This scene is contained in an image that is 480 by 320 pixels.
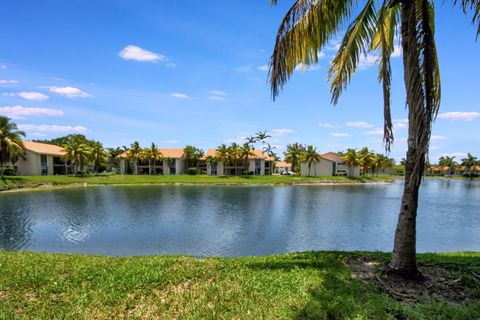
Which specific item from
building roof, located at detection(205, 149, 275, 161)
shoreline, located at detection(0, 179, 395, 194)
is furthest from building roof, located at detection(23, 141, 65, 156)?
building roof, located at detection(205, 149, 275, 161)

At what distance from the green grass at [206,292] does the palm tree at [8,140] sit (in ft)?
174

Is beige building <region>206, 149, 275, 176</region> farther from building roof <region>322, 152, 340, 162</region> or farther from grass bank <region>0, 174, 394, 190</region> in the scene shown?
building roof <region>322, 152, 340, 162</region>

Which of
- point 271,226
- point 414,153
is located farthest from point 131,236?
point 414,153

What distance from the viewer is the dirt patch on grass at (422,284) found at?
5223mm

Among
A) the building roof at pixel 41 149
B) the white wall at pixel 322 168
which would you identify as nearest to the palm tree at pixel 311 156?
the white wall at pixel 322 168

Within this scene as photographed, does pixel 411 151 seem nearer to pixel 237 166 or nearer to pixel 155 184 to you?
pixel 155 184

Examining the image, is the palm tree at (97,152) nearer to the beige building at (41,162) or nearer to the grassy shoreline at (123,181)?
the beige building at (41,162)

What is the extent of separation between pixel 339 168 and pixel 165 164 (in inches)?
2109

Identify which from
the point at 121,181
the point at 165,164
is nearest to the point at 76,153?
the point at 121,181

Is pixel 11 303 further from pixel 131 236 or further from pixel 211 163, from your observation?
pixel 211 163

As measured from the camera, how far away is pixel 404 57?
5.96m

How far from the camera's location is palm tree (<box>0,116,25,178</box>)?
48.4 meters

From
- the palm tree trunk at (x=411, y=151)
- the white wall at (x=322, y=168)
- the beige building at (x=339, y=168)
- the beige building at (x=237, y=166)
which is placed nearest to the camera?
the palm tree trunk at (x=411, y=151)

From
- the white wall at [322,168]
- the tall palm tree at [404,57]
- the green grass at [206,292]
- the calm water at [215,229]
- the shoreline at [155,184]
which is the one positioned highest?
the tall palm tree at [404,57]
